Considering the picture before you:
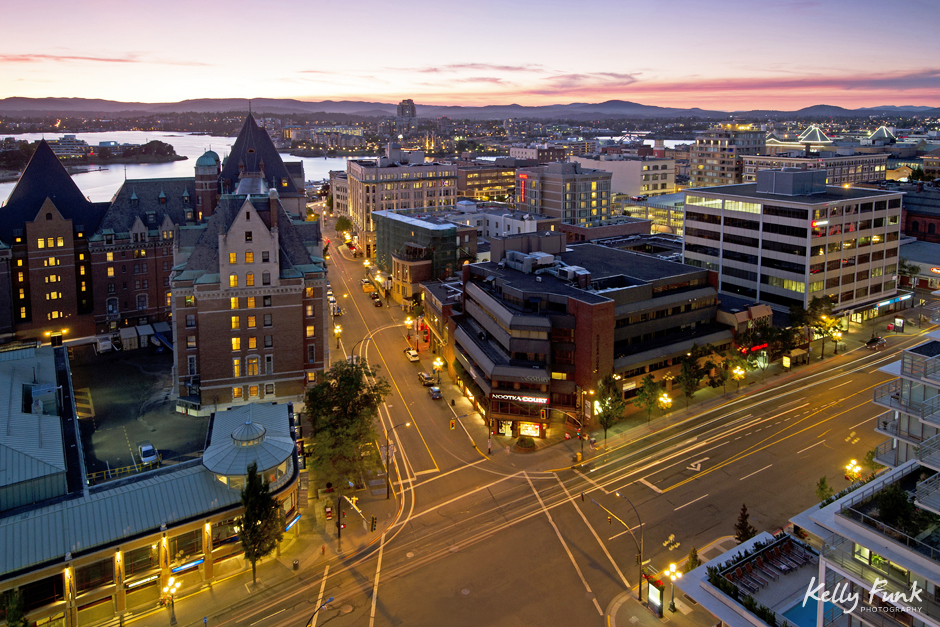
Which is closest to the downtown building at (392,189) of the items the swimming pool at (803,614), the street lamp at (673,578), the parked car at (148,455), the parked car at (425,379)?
the parked car at (425,379)

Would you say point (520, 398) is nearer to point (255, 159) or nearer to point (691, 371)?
point (691, 371)

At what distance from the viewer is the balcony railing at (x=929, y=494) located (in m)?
27.8

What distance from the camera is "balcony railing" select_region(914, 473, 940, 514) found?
2784 centimetres

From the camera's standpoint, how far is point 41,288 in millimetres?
91938

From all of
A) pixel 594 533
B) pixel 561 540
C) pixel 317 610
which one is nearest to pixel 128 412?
pixel 317 610

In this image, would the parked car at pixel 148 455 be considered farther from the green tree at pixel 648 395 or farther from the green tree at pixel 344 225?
the green tree at pixel 344 225

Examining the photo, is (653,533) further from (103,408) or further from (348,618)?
(103,408)

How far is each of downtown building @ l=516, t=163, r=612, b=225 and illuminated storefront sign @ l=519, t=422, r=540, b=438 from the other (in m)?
107

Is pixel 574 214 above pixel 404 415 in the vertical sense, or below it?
above

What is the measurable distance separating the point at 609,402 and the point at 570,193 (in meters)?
115

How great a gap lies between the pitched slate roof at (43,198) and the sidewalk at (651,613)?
89372 mm

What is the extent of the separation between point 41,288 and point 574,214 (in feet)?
392

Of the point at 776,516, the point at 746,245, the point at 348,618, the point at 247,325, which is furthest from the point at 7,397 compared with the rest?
the point at 746,245

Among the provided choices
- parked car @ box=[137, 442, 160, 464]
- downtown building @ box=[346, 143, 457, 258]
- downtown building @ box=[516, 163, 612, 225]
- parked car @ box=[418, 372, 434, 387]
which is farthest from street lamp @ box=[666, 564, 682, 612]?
downtown building @ box=[346, 143, 457, 258]
